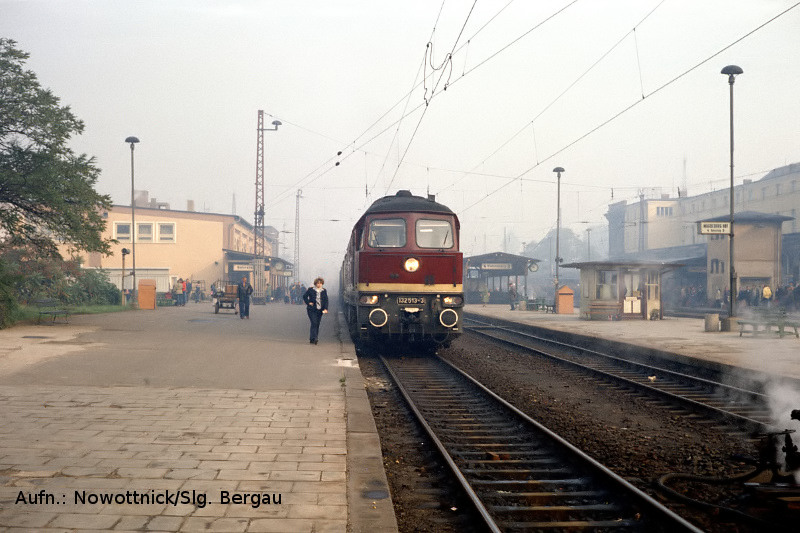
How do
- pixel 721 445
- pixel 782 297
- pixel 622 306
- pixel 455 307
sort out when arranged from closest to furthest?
1. pixel 721 445
2. pixel 455 307
3. pixel 622 306
4. pixel 782 297

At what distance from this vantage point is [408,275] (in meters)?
13.5

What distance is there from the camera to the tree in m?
17.8

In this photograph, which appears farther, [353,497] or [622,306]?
[622,306]

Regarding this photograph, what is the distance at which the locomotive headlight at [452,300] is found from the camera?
13.6 metres

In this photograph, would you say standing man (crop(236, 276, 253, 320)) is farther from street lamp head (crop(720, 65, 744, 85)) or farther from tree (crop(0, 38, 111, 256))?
street lamp head (crop(720, 65, 744, 85))

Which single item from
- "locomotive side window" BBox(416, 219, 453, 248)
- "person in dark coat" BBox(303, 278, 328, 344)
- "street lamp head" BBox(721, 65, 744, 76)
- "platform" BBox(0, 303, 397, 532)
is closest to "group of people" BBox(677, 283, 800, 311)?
"street lamp head" BBox(721, 65, 744, 76)

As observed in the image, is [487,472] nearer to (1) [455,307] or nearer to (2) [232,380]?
(2) [232,380]

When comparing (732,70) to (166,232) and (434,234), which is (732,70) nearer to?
(434,234)

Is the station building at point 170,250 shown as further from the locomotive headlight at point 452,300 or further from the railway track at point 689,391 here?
the railway track at point 689,391

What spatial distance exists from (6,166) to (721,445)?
18588 millimetres

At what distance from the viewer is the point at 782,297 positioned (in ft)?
102

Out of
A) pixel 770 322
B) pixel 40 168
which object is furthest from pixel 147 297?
pixel 770 322

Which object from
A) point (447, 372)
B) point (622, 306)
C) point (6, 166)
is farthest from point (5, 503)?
point (622, 306)

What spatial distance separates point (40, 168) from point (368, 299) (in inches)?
425
